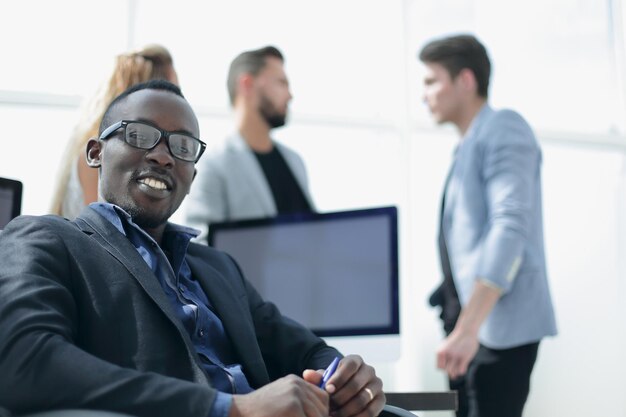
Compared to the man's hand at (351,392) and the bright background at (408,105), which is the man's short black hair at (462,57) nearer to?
the bright background at (408,105)

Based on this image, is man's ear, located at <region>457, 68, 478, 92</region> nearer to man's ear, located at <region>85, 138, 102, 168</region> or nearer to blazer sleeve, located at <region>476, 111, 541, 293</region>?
blazer sleeve, located at <region>476, 111, 541, 293</region>

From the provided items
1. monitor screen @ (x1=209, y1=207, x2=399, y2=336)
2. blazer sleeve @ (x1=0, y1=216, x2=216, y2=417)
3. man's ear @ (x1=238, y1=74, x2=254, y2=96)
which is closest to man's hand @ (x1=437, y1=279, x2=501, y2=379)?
monitor screen @ (x1=209, y1=207, x2=399, y2=336)

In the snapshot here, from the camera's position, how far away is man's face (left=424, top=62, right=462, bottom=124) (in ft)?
10.7

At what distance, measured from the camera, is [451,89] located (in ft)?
10.7

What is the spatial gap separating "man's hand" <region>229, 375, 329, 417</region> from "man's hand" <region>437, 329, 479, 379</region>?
5.28 feet

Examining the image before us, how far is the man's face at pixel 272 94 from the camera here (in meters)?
3.48

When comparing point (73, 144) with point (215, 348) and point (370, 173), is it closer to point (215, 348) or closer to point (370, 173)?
point (215, 348)

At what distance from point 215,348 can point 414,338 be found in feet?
10.3

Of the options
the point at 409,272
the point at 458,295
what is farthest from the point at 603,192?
the point at 458,295

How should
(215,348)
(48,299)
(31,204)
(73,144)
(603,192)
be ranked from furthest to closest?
(603,192) < (31,204) < (73,144) < (215,348) < (48,299)

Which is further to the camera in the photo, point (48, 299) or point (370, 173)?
point (370, 173)

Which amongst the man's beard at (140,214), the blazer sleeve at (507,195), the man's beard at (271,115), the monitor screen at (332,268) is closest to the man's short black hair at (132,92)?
the man's beard at (140,214)

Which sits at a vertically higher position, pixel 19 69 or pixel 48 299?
pixel 19 69

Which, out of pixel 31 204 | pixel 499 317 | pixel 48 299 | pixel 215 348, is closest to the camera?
pixel 48 299
